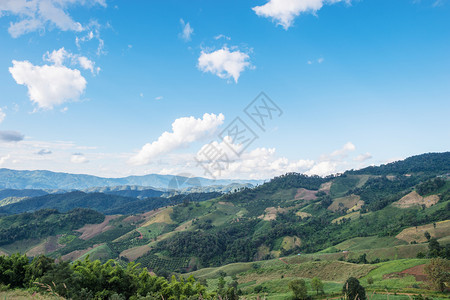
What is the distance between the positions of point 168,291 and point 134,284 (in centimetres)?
381

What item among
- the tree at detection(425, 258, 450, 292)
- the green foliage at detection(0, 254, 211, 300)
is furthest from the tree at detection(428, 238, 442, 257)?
the green foliage at detection(0, 254, 211, 300)

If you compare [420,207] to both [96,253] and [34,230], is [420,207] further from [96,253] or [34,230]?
[34,230]

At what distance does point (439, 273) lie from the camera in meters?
43.1

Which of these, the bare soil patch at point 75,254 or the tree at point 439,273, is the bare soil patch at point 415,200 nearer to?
the tree at point 439,273

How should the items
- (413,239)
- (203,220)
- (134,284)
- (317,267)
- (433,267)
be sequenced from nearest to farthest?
(134,284), (433,267), (317,267), (413,239), (203,220)

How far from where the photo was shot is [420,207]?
135 meters

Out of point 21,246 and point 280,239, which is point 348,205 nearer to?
point 280,239

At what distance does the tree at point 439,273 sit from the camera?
42.3 meters

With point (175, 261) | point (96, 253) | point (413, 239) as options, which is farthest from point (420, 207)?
point (96, 253)

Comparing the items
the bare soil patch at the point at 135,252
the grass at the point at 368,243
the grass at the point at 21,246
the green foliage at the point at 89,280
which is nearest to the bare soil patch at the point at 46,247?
the grass at the point at 21,246

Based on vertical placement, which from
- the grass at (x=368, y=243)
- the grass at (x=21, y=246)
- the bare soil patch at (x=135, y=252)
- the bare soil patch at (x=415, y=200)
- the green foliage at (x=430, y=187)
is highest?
the green foliage at (x=430, y=187)

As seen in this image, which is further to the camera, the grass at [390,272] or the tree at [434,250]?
the tree at [434,250]

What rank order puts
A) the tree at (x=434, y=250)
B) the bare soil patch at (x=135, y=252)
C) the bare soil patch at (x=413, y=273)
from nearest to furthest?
the bare soil patch at (x=413, y=273)
the tree at (x=434, y=250)
the bare soil patch at (x=135, y=252)

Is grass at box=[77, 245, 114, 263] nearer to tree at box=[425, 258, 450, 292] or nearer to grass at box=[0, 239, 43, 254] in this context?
grass at box=[0, 239, 43, 254]
